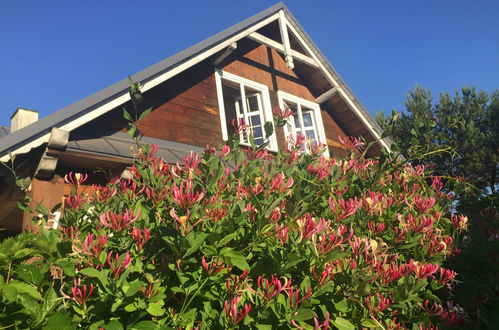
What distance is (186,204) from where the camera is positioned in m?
1.71

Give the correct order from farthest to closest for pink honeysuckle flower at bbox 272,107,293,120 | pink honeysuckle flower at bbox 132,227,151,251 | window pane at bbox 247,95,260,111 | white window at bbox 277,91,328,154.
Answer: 1. window pane at bbox 247,95,260,111
2. white window at bbox 277,91,328,154
3. pink honeysuckle flower at bbox 272,107,293,120
4. pink honeysuckle flower at bbox 132,227,151,251

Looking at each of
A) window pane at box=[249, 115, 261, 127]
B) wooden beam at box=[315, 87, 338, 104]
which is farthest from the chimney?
wooden beam at box=[315, 87, 338, 104]

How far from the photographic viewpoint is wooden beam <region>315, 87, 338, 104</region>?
997 cm

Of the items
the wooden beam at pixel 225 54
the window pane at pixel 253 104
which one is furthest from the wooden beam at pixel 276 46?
the window pane at pixel 253 104

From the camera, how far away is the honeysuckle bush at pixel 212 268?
1.55 meters

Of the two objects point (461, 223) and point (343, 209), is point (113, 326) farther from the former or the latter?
point (461, 223)

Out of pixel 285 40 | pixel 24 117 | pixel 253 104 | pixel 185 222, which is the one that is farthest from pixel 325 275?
pixel 24 117

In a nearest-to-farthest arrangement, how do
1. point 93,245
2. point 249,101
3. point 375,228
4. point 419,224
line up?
point 93,245, point 419,224, point 375,228, point 249,101

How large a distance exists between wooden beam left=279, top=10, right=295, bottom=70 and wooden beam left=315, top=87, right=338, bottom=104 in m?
1.38

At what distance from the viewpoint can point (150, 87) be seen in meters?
6.31

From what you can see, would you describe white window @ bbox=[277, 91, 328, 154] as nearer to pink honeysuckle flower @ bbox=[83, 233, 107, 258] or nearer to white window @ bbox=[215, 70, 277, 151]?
white window @ bbox=[215, 70, 277, 151]

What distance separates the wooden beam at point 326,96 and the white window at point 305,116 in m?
0.15

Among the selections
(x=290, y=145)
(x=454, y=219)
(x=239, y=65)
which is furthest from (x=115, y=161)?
(x=239, y=65)

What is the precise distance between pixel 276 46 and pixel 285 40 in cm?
30
